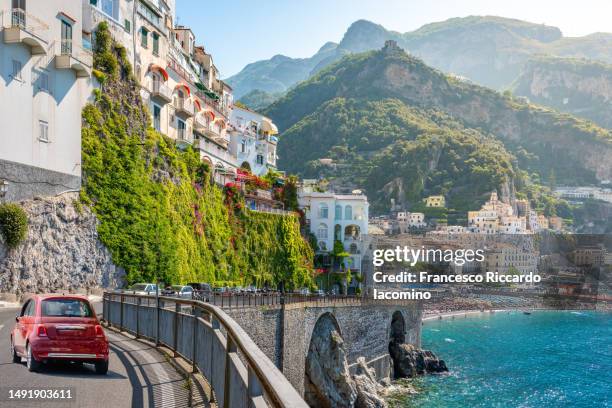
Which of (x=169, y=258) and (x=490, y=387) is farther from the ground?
(x=169, y=258)

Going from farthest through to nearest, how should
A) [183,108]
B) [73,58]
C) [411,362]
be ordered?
[411,362] < [183,108] < [73,58]

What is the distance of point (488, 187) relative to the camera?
188375 millimetres

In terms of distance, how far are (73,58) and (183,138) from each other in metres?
16.5

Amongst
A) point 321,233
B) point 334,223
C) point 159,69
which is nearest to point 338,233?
point 334,223

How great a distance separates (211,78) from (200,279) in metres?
33.7

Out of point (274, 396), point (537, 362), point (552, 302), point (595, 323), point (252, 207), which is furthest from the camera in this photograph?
point (552, 302)

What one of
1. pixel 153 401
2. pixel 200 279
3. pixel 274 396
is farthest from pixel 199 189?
pixel 274 396

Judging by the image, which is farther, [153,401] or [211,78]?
[211,78]

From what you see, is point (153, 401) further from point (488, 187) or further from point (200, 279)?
point (488, 187)

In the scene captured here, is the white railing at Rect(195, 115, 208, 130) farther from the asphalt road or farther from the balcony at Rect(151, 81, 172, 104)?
the asphalt road

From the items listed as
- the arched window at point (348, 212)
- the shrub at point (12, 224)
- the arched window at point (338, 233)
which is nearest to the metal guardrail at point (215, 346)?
the shrub at point (12, 224)

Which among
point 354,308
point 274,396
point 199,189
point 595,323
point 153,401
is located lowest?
point 595,323

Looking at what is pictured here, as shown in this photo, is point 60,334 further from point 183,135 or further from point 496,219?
point 496,219

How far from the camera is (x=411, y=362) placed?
57.2 meters
